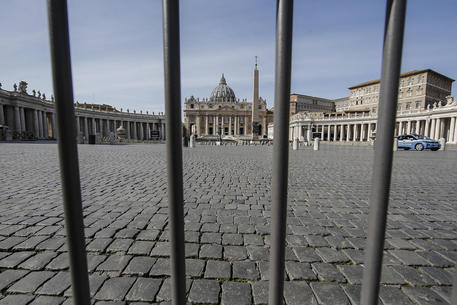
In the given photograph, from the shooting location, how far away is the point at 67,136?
0.85m

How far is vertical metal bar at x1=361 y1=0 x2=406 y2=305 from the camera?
0.80 m

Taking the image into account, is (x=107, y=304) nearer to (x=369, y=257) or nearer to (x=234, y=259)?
(x=234, y=259)

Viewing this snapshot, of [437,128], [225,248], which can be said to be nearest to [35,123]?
[225,248]

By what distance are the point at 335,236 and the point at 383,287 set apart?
0.96m

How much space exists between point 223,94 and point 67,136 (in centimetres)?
10566

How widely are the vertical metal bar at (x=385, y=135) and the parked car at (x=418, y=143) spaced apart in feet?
95.4

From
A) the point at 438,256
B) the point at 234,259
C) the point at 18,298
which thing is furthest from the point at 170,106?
the point at 438,256

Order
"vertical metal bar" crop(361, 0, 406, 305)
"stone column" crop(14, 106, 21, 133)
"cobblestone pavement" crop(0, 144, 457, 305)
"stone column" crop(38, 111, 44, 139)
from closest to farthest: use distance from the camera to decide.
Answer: "vertical metal bar" crop(361, 0, 406, 305), "cobblestone pavement" crop(0, 144, 457, 305), "stone column" crop(14, 106, 21, 133), "stone column" crop(38, 111, 44, 139)

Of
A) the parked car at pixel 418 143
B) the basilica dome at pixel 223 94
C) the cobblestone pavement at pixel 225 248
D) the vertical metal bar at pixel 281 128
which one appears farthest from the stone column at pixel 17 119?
the basilica dome at pixel 223 94

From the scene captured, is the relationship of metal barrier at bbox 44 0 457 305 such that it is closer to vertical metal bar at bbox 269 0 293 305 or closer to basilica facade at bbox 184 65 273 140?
vertical metal bar at bbox 269 0 293 305

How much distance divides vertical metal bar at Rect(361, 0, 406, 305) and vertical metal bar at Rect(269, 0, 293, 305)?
0.33m

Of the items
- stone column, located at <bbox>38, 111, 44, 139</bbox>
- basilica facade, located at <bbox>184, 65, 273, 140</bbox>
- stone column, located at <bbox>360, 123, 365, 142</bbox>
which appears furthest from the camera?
basilica facade, located at <bbox>184, 65, 273, 140</bbox>

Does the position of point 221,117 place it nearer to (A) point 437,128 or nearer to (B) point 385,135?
(A) point 437,128

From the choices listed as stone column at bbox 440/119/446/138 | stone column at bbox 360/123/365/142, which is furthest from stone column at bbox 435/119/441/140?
stone column at bbox 360/123/365/142
